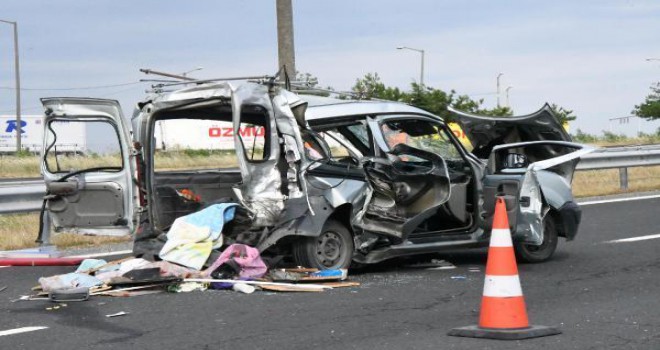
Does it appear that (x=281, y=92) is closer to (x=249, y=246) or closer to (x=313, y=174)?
(x=313, y=174)

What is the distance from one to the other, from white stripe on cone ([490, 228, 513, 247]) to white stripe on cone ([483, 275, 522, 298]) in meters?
0.24

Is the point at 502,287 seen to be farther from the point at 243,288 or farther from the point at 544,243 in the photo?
the point at 544,243

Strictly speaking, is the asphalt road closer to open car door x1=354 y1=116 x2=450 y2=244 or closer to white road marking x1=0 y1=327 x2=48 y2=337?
white road marking x1=0 y1=327 x2=48 y2=337

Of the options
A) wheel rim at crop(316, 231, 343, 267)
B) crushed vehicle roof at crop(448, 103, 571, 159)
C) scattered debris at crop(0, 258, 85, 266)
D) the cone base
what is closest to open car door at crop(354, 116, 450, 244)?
wheel rim at crop(316, 231, 343, 267)

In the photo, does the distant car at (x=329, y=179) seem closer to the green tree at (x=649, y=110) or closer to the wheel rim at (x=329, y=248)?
the wheel rim at (x=329, y=248)

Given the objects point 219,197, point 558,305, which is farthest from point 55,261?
point 558,305

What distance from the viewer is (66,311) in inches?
311

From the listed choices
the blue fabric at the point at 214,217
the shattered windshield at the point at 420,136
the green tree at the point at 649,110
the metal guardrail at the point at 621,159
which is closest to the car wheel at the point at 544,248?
the shattered windshield at the point at 420,136

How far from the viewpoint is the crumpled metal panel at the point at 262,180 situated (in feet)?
30.3

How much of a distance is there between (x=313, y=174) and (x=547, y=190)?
2.74 m

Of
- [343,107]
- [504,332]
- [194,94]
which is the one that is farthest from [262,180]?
[504,332]

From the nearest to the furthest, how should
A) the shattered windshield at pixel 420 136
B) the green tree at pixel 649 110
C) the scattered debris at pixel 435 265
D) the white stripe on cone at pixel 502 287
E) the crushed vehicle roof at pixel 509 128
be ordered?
the white stripe on cone at pixel 502 287, the shattered windshield at pixel 420 136, the scattered debris at pixel 435 265, the crushed vehicle roof at pixel 509 128, the green tree at pixel 649 110

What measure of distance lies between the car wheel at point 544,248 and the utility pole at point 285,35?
309 inches

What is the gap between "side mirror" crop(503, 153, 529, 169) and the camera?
11062 millimetres
